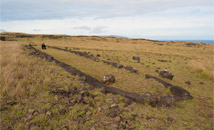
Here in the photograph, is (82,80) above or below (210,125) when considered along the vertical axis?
above

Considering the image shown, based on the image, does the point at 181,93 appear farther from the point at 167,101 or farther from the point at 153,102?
the point at 153,102

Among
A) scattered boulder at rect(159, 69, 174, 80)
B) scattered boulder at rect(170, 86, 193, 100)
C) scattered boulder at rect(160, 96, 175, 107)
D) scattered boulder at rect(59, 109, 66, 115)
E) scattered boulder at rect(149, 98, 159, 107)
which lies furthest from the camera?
scattered boulder at rect(159, 69, 174, 80)

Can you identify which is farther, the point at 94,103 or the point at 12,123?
the point at 94,103

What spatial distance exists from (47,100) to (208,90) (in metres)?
8.99

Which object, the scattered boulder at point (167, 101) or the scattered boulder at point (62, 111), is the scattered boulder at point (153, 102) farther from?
the scattered boulder at point (62, 111)

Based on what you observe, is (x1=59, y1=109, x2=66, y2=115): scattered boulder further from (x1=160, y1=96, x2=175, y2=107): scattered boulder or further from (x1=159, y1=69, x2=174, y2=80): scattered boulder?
(x1=159, y1=69, x2=174, y2=80): scattered boulder

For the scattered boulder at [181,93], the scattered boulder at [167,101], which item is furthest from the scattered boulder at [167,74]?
the scattered boulder at [167,101]

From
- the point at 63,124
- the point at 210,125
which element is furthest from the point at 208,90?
the point at 63,124

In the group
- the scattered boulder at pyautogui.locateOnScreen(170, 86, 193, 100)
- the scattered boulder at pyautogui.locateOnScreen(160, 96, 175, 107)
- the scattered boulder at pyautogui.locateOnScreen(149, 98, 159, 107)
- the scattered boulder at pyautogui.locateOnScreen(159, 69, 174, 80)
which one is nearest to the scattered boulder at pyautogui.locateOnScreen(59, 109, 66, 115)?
the scattered boulder at pyautogui.locateOnScreen(149, 98, 159, 107)

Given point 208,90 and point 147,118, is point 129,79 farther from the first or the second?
point 208,90

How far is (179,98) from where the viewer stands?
6008 millimetres

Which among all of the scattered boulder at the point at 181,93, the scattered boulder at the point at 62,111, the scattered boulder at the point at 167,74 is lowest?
the scattered boulder at the point at 62,111

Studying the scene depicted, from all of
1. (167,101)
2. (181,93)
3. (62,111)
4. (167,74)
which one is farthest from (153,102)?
(167,74)

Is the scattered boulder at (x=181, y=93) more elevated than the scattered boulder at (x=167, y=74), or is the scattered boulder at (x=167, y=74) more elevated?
the scattered boulder at (x=167, y=74)
